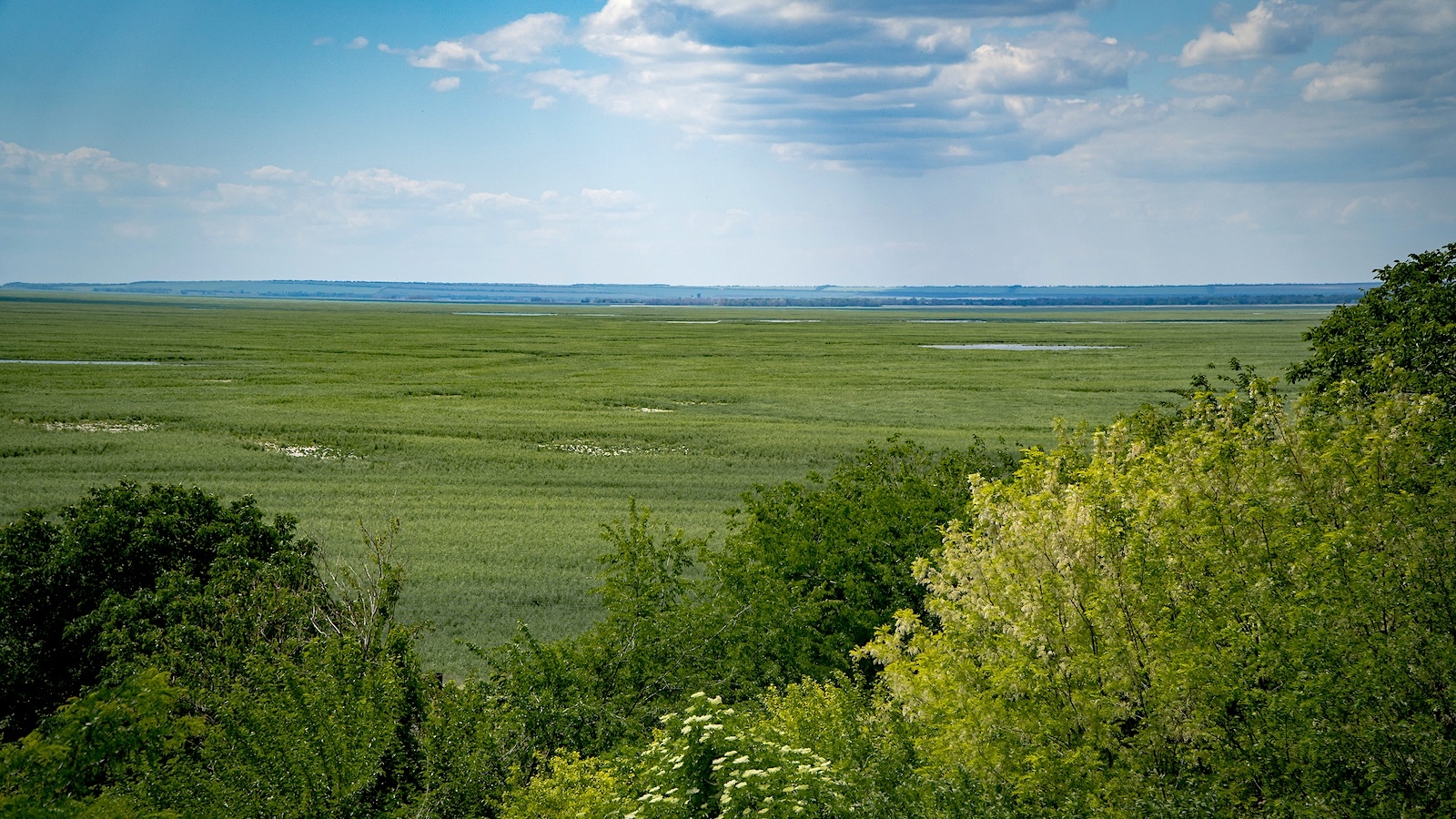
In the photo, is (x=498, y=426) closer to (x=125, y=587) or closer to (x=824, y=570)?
(x=125, y=587)

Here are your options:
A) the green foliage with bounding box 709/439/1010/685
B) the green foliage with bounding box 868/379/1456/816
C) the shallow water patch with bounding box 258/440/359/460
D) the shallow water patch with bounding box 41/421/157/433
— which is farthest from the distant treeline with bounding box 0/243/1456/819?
the shallow water patch with bounding box 41/421/157/433

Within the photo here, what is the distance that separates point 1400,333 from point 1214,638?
1916 cm

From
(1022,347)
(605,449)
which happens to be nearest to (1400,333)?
(605,449)

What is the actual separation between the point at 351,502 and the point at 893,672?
42959mm

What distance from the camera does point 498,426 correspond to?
80562 millimetres

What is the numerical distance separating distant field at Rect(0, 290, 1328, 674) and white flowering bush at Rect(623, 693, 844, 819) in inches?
731

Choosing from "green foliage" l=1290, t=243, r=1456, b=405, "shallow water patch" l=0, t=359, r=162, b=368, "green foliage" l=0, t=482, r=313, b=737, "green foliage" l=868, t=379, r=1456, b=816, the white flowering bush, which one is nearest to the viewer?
"green foliage" l=868, t=379, r=1456, b=816

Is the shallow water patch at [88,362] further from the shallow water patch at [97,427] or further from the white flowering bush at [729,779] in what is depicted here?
the white flowering bush at [729,779]

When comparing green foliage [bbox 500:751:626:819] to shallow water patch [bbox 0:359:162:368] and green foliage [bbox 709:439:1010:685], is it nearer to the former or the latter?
green foliage [bbox 709:439:1010:685]

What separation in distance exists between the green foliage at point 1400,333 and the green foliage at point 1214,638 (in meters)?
8.03

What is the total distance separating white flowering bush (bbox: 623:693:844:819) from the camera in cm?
1301

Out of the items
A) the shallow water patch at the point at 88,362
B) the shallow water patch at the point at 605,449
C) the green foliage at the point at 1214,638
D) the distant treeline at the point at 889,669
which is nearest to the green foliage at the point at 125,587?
the distant treeline at the point at 889,669

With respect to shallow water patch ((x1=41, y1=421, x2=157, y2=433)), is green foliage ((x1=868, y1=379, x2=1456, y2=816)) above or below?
above

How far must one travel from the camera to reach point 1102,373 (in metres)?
120
